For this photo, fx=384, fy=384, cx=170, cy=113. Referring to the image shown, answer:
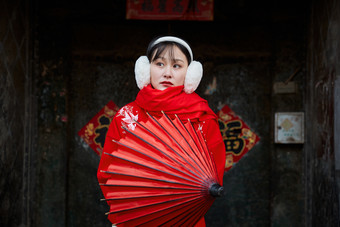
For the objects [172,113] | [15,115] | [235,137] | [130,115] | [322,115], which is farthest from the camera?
[235,137]

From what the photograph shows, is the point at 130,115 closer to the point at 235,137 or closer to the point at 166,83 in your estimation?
the point at 166,83

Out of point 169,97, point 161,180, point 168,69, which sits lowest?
point 161,180

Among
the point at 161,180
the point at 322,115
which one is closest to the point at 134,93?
the point at 322,115

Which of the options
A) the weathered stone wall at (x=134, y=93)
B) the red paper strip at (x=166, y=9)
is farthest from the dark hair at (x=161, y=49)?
the weathered stone wall at (x=134, y=93)

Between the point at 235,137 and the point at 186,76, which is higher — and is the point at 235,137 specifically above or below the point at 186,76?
below

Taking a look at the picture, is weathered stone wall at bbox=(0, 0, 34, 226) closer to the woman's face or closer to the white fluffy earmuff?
the white fluffy earmuff

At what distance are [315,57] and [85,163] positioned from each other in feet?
9.33

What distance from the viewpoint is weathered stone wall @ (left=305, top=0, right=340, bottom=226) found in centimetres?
341

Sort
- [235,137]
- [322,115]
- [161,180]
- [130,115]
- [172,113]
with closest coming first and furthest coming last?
[161,180], [172,113], [130,115], [322,115], [235,137]

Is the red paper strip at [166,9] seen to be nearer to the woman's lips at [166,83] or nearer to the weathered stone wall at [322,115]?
the weathered stone wall at [322,115]

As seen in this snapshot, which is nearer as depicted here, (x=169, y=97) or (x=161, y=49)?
(x=169, y=97)

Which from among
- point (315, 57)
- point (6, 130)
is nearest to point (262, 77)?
point (315, 57)

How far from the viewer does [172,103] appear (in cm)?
266

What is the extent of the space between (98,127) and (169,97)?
206cm
